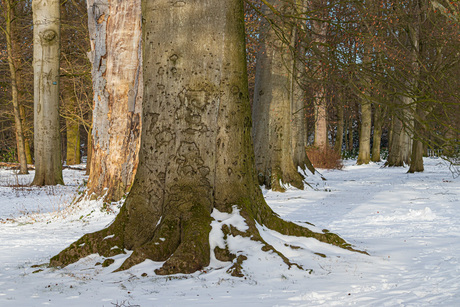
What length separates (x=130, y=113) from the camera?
777 cm

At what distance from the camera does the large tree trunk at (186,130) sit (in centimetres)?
425

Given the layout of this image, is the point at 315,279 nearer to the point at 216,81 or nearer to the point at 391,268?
the point at 391,268

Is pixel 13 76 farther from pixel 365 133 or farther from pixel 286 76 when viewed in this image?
pixel 365 133

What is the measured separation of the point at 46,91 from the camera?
39.8ft

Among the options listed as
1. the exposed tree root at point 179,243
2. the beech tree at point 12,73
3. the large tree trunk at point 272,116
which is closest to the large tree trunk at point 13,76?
the beech tree at point 12,73

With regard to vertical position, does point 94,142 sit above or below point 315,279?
above

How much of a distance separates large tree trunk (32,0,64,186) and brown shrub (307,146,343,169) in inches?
540

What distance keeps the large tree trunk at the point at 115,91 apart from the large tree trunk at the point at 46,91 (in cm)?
498

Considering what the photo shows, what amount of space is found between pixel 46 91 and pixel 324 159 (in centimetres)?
1443

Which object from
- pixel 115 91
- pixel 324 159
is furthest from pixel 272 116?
pixel 324 159

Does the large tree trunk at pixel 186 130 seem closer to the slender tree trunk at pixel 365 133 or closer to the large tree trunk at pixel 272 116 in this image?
the large tree trunk at pixel 272 116

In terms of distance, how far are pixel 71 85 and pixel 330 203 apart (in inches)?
607

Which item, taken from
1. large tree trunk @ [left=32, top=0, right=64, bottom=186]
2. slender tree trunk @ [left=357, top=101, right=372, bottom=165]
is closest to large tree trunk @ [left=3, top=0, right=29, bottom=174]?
large tree trunk @ [left=32, top=0, right=64, bottom=186]

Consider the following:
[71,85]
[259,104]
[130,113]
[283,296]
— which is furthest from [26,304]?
[71,85]
